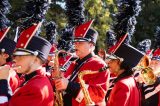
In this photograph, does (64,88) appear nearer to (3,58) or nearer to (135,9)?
(3,58)

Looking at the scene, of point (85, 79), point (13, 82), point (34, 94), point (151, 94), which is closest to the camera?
point (34, 94)

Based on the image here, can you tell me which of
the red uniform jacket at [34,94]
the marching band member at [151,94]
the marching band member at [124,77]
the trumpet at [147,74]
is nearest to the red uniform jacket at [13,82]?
the red uniform jacket at [34,94]

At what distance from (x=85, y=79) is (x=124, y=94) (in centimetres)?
85

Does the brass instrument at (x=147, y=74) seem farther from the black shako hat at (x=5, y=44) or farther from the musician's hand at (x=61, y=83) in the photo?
the black shako hat at (x=5, y=44)

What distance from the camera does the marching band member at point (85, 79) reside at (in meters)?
5.90

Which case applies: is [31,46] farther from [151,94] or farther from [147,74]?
[151,94]

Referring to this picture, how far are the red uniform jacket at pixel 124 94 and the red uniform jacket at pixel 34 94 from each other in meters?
1.23

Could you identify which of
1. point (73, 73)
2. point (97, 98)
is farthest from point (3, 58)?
point (97, 98)

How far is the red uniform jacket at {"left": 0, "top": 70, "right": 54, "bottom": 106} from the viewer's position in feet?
14.8

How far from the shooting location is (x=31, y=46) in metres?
4.86

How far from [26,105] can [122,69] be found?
1.98m

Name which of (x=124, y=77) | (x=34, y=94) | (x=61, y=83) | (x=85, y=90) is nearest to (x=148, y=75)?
(x=124, y=77)

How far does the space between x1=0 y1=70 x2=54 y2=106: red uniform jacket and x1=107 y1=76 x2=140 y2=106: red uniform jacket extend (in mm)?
1228

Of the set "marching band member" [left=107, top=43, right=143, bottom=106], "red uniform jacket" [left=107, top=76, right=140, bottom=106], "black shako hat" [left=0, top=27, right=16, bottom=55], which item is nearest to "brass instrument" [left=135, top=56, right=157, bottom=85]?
"marching band member" [left=107, top=43, right=143, bottom=106]
